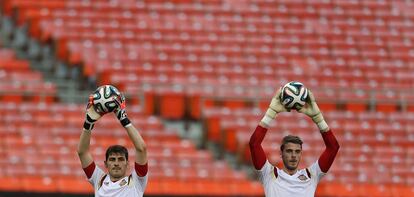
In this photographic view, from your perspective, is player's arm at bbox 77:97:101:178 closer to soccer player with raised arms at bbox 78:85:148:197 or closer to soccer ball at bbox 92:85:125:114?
soccer player with raised arms at bbox 78:85:148:197

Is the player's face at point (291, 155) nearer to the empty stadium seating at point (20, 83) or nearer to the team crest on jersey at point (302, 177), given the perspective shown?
the team crest on jersey at point (302, 177)

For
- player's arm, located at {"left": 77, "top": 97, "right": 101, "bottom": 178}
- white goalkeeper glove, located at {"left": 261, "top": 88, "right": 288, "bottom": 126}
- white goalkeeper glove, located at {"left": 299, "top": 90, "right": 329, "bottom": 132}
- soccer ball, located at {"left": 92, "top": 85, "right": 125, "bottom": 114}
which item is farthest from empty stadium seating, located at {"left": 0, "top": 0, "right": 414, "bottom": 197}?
soccer ball, located at {"left": 92, "top": 85, "right": 125, "bottom": 114}

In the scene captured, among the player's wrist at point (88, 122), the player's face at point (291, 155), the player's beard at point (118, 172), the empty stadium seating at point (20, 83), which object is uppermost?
the player's wrist at point (88, 122)

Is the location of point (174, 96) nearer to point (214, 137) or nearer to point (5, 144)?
point (214, 137)

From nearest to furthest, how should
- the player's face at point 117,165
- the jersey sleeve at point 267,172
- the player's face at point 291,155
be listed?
1. the player's face at point 117,165
2. the player's face at point 291,155
3. the jersey sleeve at point 267,172

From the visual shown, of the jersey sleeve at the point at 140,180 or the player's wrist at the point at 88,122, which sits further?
the jersey sleeve at the point at 140,180

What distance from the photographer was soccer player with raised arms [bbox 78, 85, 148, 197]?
32.1ft

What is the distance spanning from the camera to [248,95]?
21.3m

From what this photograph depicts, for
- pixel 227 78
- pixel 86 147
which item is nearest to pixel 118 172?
pixel 86 147

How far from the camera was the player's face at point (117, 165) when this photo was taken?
9930 mm

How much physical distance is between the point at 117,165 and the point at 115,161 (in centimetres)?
4

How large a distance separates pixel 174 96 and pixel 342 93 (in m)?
2.90

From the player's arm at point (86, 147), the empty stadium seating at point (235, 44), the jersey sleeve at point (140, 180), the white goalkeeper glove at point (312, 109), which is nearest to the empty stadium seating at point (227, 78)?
the empty stadium seating at point (235, 44)

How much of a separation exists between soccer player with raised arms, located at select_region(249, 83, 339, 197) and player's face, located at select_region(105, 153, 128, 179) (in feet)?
3.25
